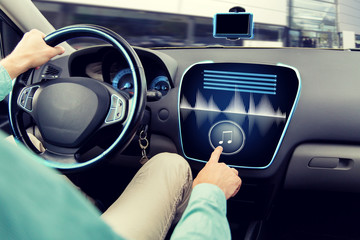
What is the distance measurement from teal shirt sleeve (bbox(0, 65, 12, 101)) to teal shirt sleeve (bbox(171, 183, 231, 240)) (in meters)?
0.78

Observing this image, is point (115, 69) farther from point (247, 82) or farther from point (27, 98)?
point (247, 82)

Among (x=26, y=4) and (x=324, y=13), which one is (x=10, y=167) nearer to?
(x=26, y=4)

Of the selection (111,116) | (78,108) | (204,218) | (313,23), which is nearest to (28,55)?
(78,108)

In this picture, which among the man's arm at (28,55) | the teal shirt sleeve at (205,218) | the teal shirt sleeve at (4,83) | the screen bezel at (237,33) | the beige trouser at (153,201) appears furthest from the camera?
the screen bezel at (237,33)

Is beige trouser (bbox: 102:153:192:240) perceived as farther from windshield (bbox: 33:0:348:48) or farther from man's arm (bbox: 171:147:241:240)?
windshield (bbox: 33:0:348:48)

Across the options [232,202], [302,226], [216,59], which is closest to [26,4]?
[216,59]

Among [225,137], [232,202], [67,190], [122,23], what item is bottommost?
[232,202]

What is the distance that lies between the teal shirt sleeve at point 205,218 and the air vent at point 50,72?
110 cm

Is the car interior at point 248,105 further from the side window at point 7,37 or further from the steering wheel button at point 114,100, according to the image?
the steering wheel button at point 114,100

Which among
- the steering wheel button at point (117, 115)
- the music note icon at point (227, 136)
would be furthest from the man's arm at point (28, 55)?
the music note icon at point (227, 136)

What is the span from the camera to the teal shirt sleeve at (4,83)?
131 centimetres

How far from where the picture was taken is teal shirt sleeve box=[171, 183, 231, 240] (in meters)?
0.87

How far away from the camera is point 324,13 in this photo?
209 centimetres

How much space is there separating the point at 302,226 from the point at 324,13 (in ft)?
4.04
